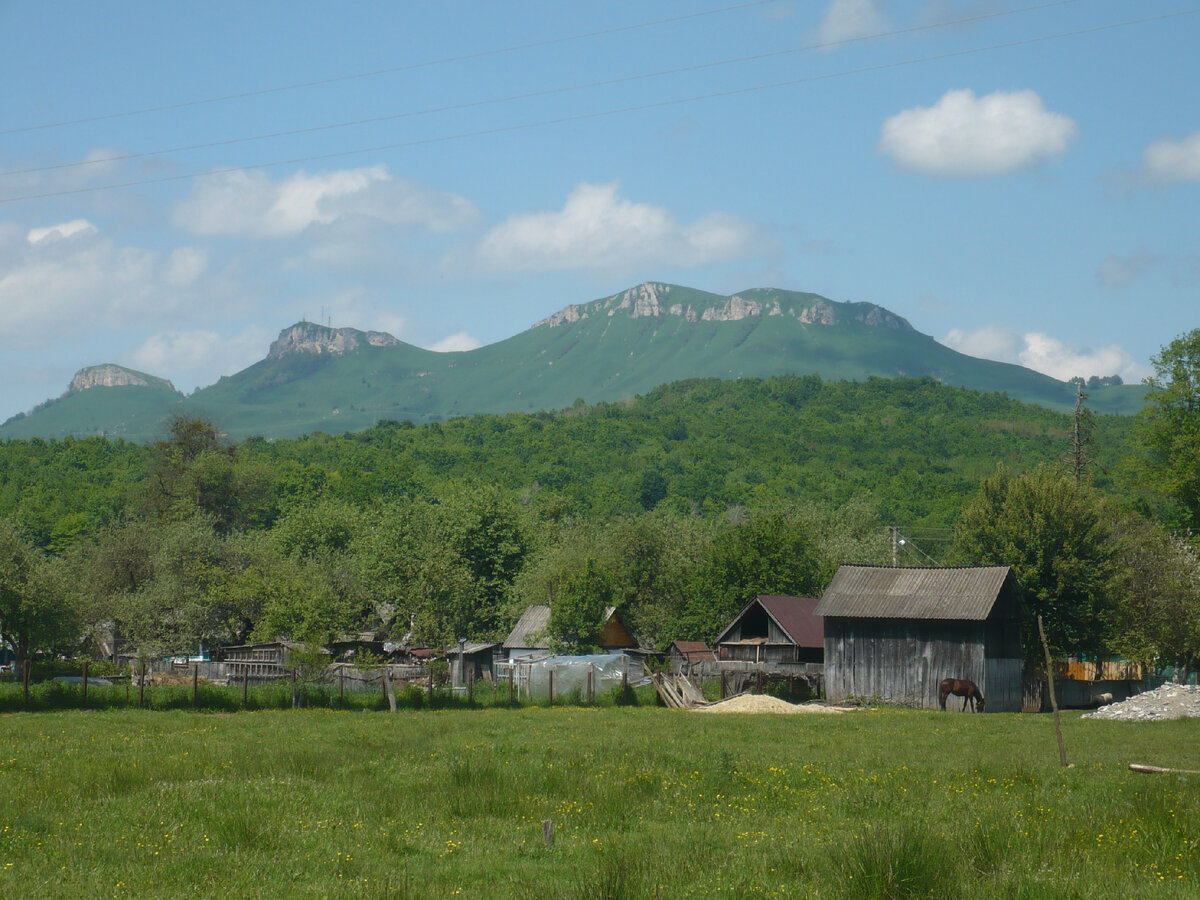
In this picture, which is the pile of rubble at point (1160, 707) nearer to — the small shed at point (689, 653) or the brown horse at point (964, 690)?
the brown horse at point (964, 690)

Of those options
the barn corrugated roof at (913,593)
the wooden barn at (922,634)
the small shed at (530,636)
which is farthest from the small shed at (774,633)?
the small shed at (530,636)

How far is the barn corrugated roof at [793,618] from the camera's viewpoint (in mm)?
53469

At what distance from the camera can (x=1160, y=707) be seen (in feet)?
124

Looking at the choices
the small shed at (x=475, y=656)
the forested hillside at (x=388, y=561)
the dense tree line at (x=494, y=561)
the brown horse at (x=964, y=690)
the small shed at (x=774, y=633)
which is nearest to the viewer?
the brown horse at (x=964, y=690)

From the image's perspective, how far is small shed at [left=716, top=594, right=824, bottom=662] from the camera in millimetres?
53656

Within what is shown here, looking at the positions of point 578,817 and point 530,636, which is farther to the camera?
point 530,636

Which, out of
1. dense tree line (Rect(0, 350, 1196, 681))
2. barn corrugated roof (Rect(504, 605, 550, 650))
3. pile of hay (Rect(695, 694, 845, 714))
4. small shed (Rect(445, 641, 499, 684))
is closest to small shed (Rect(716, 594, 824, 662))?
dense tree line (Rect(0, 350, 1196, 681))

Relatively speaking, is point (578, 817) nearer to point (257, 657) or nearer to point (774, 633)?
point (774, 633)

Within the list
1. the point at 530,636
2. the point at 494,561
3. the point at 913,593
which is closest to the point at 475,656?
the point at 530,636

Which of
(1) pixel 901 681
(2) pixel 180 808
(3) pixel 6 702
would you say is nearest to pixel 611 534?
(1) pixel 901 681

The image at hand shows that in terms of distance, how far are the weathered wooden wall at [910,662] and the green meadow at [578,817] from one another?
18445 mm

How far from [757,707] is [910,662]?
8.35 meters

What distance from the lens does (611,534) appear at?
79188mm

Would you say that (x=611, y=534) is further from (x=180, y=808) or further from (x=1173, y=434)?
(x=180, y=808)
